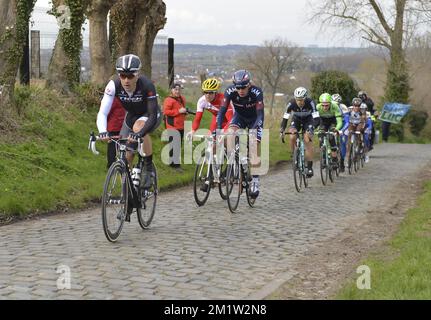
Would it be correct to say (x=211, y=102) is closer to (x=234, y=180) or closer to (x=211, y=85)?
(x=211, y=85)

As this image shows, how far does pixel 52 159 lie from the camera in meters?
14.4

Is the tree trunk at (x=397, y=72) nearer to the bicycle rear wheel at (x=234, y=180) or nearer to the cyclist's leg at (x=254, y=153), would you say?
the cyclist's leg at (x=254, y=153)

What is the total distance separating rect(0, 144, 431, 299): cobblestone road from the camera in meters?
7.08

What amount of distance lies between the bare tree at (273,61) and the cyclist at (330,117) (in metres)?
50.3

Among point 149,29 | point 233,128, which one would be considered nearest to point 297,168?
point 233,128

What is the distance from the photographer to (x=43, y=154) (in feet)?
47.5

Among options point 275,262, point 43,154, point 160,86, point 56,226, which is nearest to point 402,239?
point 275,262

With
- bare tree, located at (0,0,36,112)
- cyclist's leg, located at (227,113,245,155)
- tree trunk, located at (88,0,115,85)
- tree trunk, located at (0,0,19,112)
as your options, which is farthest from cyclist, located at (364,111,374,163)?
tree trunk, located at (0,0,19,112)

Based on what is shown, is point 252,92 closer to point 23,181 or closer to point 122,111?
point 122,111

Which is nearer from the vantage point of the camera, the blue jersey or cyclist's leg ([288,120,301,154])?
the blue jersey

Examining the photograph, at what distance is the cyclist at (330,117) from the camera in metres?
17.8

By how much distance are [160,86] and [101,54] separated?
8276 millimetres
